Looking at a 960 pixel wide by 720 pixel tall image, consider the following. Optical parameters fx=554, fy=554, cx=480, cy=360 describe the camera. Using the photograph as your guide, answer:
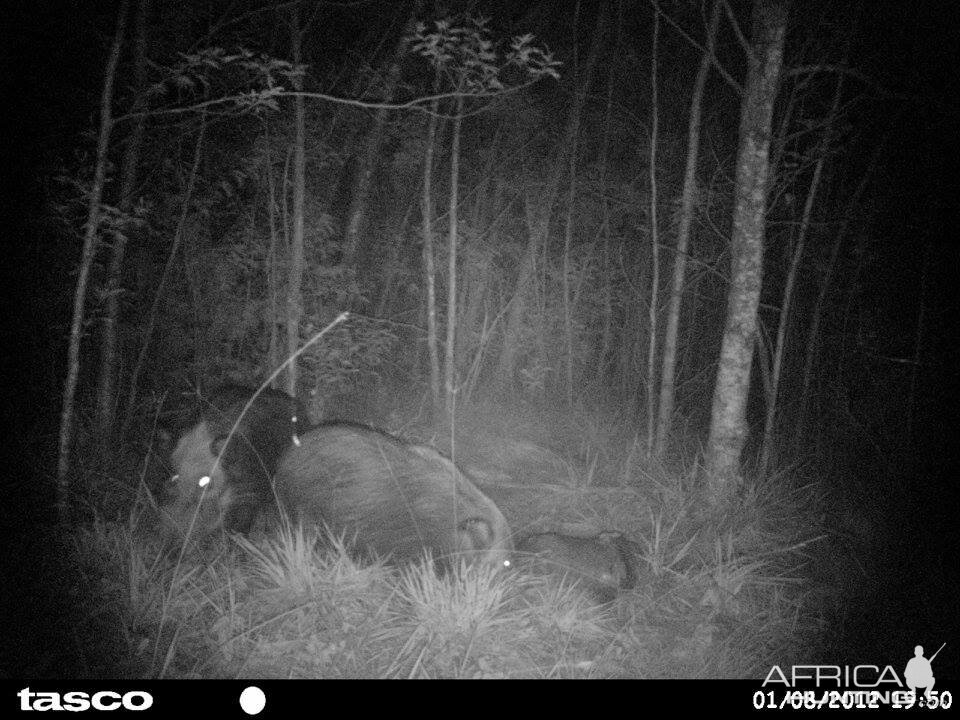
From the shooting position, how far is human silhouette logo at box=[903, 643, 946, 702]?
330 centimetres

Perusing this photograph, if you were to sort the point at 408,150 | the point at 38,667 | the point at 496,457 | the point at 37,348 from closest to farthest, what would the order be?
the point at 38,667 < the point at 37,348 < the point at 496,457 < the point at 408,150

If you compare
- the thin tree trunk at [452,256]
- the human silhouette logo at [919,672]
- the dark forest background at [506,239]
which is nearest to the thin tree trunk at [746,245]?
the dark forest background at [506,239]

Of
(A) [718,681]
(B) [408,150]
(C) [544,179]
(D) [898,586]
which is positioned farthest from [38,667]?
(C) [544,179]

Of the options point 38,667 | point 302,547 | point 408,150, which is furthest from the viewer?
point 408,150

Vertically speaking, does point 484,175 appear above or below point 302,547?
above

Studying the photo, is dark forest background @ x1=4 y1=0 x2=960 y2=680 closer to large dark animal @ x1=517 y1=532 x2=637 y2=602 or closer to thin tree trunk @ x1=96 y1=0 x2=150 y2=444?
thin tree trunk @ x1=96 y1=0 x2=150 y2=444

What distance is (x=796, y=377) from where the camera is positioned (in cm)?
830

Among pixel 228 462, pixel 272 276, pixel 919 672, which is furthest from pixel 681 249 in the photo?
pixel 228 462

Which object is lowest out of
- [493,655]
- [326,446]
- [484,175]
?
[493,655]

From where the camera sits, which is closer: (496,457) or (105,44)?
(105,44)

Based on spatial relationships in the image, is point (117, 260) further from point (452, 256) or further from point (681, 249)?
point (681, 249)

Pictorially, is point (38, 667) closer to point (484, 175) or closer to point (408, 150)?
point (408, 150)

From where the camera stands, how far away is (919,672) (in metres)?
3.42

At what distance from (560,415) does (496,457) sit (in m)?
2.44
